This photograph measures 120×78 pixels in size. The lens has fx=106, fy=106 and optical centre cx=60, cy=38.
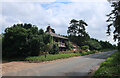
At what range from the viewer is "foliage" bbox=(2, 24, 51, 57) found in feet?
56.7

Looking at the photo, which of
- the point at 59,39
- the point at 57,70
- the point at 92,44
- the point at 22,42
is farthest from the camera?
the point at 92,44

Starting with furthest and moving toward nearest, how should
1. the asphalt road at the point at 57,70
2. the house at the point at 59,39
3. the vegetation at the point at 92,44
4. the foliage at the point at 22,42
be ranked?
the vegetation at the point at 92,44 < the house at the point at 59,39 < the foliage at the point at 22,42 < the asphalt road at the point at 57,70

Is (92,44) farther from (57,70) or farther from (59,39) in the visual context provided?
(57,70)

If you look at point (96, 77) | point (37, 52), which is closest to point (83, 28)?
point (37, 52)

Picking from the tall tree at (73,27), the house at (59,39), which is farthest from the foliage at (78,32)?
the house at (59,39)

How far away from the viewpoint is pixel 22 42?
1717 centimetres

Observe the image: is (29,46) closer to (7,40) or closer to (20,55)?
(20,55)

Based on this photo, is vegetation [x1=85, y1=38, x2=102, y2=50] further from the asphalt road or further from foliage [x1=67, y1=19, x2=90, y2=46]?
the asphalt road

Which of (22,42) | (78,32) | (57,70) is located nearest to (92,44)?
(78,32)

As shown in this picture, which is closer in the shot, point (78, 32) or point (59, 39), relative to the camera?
point (59, 39)

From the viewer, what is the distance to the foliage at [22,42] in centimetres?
1730

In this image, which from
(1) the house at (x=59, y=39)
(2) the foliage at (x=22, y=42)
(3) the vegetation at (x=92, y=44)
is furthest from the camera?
(3) the vegetation at (x=92, y=44)

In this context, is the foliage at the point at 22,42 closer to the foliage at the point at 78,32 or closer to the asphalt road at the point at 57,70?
the asphalt road at the point at 57,70

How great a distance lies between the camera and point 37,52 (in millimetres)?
19234
